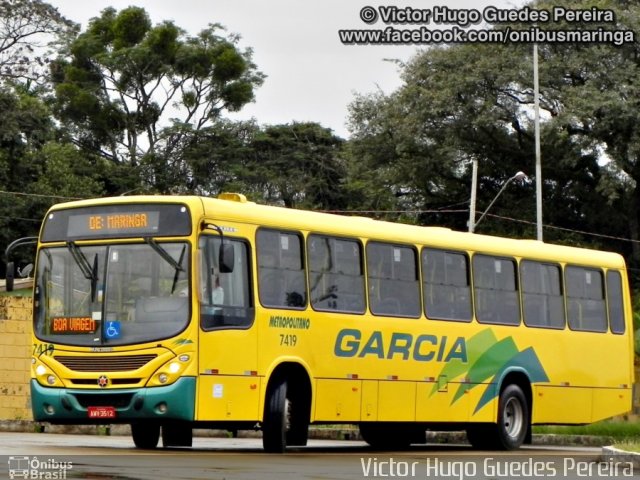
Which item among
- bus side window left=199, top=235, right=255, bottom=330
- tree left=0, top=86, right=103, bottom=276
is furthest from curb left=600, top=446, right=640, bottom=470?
tree left=0, top=86, right=103, bottom=276

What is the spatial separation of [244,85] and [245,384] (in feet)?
177

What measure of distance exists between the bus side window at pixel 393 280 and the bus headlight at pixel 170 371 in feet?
11.9

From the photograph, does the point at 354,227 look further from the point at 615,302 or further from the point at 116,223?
the point at 615,302

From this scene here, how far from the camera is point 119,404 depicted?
56.3 ft

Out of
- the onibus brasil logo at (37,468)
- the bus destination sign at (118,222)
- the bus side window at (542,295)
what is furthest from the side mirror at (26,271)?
the bus side window at (542,295)

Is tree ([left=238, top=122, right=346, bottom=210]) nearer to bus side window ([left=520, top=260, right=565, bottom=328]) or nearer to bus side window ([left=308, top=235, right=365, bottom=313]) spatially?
bus side window ([left=520, top=260, right=565, bottom=328])

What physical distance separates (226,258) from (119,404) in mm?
1976

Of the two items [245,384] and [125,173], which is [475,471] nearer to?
[245,384]

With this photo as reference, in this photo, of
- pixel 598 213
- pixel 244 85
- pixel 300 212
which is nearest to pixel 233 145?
pixel 244 85

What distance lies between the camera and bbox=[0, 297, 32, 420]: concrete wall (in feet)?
84.5

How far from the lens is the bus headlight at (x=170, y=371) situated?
17.0m

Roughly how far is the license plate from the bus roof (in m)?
2.37

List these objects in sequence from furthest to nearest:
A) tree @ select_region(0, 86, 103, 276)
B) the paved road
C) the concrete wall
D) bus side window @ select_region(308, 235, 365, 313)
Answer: tree @ select_region(0, 86, 103, 276) < the concrete wall < bus side window @ select_region(308, 235, 365, 313) < the paved road

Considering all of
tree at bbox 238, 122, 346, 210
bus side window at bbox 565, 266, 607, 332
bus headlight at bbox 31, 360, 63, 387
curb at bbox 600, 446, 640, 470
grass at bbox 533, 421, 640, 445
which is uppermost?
tree at bbox 238, 122, 346, 210
